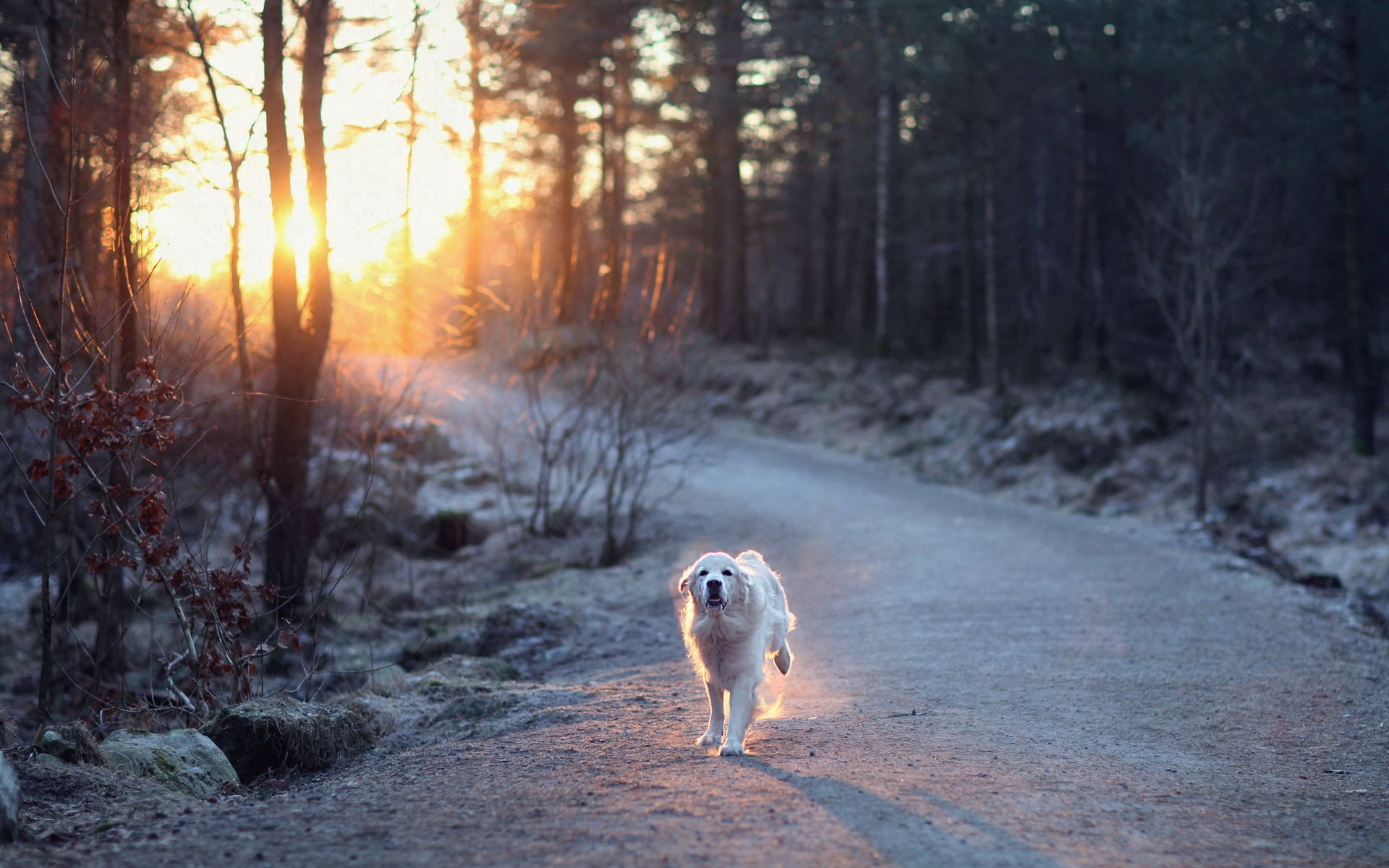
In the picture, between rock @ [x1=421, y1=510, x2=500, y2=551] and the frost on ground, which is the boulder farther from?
the frost on ground

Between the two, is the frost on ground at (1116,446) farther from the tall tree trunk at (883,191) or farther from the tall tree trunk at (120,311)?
the tall tree trunk at (120,311)

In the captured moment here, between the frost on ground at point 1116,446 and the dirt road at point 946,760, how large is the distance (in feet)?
14.6

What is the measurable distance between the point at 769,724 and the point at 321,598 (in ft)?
9.74

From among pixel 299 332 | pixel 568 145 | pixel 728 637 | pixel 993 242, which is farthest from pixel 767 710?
pixel 568 145

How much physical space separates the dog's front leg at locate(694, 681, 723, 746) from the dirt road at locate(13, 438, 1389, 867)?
4.9 inches

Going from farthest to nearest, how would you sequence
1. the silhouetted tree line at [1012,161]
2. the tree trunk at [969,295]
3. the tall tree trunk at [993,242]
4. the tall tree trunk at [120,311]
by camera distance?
the tree trunk at [969,295] < the tall tree trunk at [993,242] < the silhouetted tree line at [1012,161] < the tall tree trunk at [120,311]

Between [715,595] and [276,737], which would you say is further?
[276,737]

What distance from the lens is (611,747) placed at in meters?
5.85

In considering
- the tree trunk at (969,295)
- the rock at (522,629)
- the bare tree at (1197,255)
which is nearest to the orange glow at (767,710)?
the rock at (522,629)

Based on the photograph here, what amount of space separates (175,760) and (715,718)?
108 inches

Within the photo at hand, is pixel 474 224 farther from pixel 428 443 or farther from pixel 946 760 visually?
pixel 946 760

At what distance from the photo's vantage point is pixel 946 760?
5500 millimetres

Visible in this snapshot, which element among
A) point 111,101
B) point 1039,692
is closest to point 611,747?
point 1039,692

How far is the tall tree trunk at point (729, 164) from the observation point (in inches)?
1147
